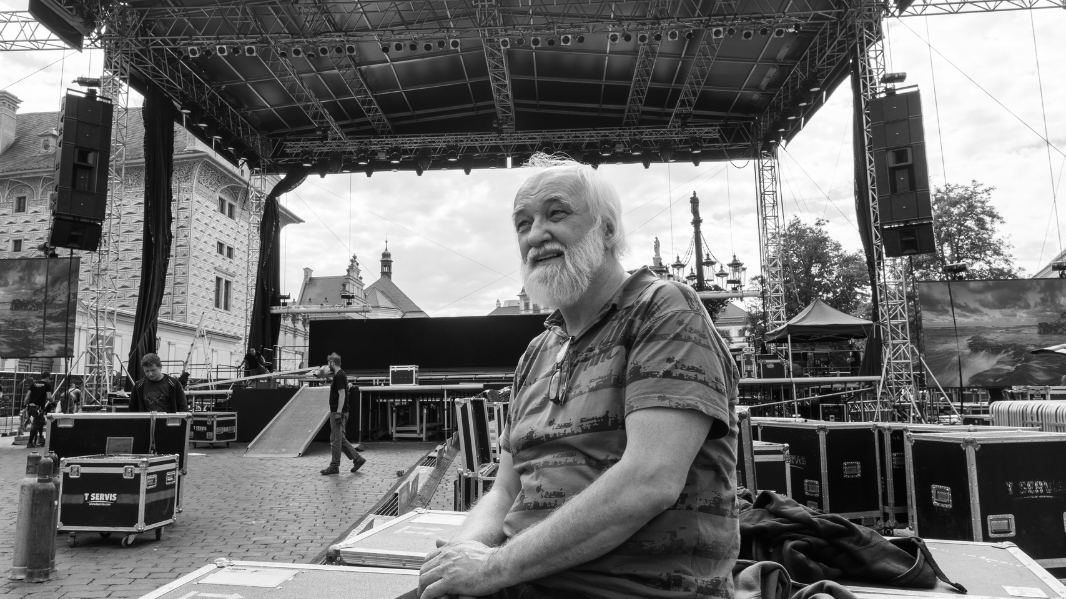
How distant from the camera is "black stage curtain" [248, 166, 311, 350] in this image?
2198 centimetres

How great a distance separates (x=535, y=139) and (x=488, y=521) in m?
20.0

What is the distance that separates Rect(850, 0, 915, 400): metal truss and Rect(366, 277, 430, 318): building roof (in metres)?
67.6

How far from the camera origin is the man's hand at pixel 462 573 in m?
1.42

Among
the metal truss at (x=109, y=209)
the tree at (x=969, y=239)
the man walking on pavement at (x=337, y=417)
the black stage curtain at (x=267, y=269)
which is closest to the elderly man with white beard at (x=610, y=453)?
the man walking on pavement at (x=337, y=417)

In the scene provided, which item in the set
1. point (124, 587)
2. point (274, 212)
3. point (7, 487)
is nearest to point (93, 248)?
point (7, 487)

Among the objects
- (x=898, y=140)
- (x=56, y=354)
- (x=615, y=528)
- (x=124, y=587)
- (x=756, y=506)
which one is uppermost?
Result: (x=898, y=140)

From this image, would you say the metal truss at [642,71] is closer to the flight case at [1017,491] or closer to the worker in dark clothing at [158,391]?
the worker in dark clothing at [158,391]

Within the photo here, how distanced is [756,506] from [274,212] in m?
22.9

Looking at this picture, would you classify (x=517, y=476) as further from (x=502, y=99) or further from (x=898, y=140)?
(x=502, y=99)

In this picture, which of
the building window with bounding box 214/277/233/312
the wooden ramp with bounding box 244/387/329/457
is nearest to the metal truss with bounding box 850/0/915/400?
the wooden ramp with bounding box 244/387/329/457

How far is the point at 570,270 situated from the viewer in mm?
1651

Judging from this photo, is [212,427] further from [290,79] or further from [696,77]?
[696,77]

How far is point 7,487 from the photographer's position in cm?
886

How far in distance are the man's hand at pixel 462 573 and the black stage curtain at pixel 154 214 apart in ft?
54.0
